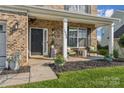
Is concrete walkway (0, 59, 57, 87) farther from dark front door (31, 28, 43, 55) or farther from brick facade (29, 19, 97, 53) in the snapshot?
brick facade (29, 19, 97, 53)

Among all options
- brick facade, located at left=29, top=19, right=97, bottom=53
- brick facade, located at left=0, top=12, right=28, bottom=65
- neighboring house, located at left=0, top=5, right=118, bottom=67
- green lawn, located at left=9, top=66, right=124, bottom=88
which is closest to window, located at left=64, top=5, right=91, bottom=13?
neighboring house, located at left=0, top=5, right=118, bottom=67

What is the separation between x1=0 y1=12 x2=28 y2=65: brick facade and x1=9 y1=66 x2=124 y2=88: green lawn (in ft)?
11.8

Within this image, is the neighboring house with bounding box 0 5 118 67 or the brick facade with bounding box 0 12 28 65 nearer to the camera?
the brick facade with bounding box 0 12 28 65

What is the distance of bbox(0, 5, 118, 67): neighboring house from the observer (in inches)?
494

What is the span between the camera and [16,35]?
41.7 ft

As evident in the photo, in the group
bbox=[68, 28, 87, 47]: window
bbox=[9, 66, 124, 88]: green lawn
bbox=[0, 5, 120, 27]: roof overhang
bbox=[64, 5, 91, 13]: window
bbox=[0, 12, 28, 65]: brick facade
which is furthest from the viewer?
bbox=[64, 5, 91, 13]: window

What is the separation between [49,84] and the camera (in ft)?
28.7

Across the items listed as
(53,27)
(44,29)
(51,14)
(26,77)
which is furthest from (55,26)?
(26,77)

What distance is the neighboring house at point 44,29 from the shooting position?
12.5m

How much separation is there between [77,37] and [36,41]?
3.77 m

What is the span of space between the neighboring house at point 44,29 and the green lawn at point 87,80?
380 cm

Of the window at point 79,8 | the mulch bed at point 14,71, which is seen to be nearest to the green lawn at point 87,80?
the mulch bed at point 14,71
